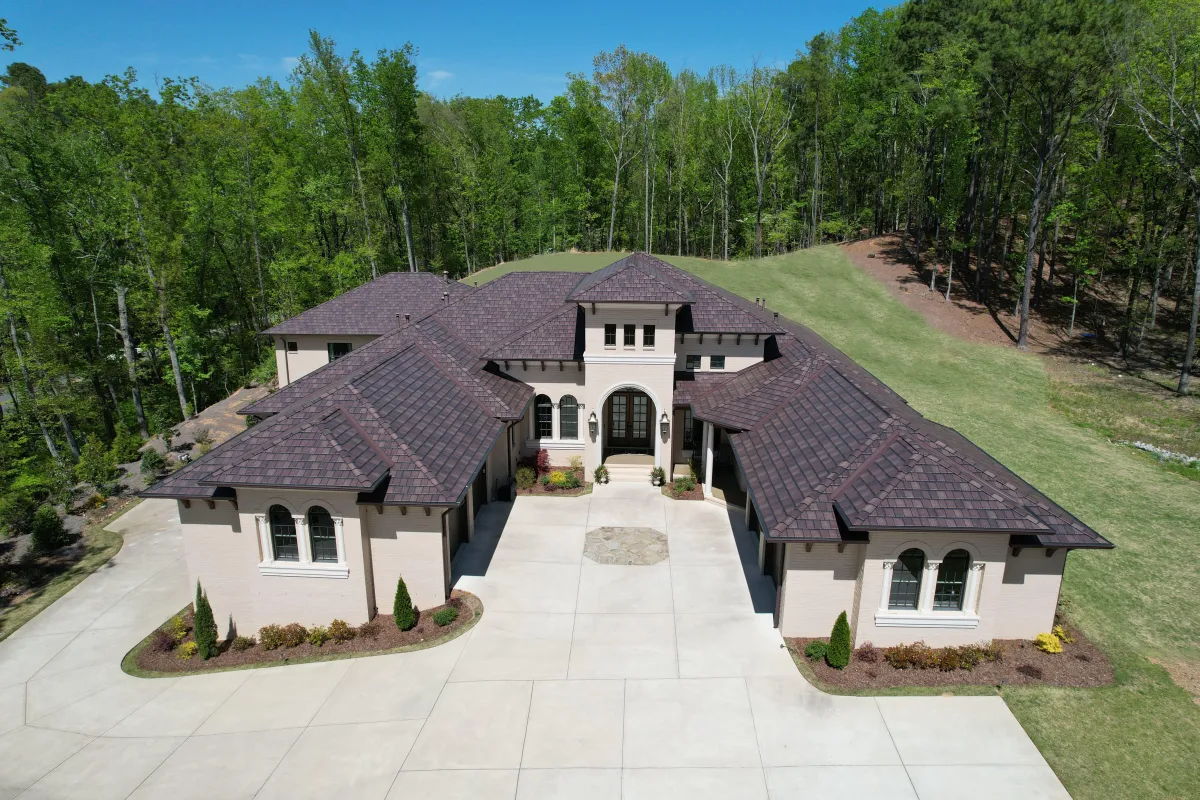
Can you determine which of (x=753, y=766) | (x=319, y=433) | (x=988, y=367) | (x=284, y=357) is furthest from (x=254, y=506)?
(x=988, y=367)

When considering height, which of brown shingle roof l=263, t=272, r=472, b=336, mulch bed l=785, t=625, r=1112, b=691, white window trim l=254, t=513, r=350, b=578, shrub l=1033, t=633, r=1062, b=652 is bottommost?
mulch bed l=785, t=625, r=1112, b=691

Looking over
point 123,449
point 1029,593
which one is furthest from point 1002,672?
point 123,449

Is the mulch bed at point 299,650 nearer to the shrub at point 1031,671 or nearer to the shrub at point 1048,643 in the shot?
the shrub at point 1031,671

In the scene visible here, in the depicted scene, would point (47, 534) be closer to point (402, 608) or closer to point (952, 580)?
point (402, 608)

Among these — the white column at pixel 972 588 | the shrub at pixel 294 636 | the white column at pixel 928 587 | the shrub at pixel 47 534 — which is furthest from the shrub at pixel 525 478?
the shrub at pixel 47 534

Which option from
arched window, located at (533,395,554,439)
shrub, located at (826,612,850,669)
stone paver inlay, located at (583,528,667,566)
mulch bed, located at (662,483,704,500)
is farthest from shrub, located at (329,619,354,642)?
mulch bed, located at (662,483,704,500)

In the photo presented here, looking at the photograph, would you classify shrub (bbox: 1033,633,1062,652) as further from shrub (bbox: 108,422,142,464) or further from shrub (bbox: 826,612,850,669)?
shrub (bbox: 108,422,142,464)
